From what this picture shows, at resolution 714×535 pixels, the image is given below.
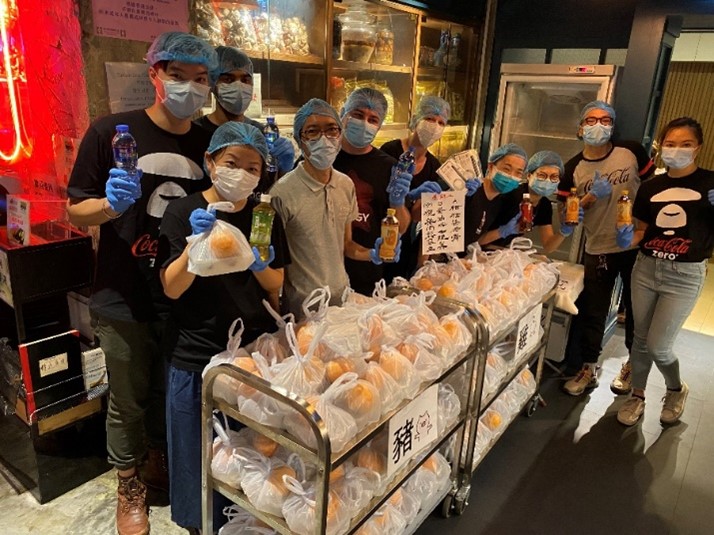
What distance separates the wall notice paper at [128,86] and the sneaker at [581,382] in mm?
3093

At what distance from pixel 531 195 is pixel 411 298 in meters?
1.29

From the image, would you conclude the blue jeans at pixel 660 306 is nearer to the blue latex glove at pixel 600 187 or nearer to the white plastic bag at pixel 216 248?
the blue latex glove at pixel 600 187

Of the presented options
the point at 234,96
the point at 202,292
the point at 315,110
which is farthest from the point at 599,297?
the point at 202,292

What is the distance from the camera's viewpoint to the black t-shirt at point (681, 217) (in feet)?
9.44

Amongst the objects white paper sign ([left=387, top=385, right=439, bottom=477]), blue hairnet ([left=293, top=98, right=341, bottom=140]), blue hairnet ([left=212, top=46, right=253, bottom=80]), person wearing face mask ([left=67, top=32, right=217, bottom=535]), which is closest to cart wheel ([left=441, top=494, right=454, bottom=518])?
white paper sign ([left=387, top=385, right=439, bottom=477])

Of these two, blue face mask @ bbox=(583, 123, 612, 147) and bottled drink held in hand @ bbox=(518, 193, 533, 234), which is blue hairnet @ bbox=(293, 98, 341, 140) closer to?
bottled drink held in hand @ bbox=(518, 193, 533, 234)

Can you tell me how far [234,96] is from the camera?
2281 mm

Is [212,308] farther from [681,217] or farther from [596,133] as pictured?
[596,133]

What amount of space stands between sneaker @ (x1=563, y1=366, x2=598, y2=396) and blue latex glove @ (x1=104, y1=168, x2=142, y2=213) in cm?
305

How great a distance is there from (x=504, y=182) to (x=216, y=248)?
67.8 inches

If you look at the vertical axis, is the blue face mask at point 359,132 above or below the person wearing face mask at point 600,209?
above

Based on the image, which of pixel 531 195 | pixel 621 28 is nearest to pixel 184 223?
pixel 531 195

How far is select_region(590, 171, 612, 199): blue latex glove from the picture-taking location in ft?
10.8

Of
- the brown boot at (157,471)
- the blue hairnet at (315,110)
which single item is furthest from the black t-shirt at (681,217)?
the brown boot at (157,471)
